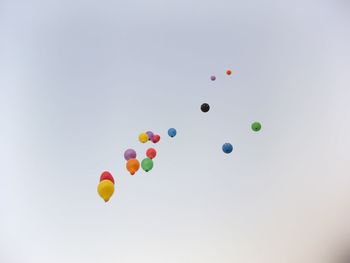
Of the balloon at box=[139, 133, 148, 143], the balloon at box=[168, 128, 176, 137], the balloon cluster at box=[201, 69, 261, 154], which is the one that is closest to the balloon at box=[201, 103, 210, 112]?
the balloon cluster at box=[201, 69, 261, 154]

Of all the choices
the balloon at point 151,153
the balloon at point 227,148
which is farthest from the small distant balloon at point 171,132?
the balloon at point 227,148

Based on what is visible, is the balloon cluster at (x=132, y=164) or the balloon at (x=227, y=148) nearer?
the balloon cluster at (x=132, y=164)

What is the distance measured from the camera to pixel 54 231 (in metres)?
2.00

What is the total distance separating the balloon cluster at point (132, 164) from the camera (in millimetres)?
1633

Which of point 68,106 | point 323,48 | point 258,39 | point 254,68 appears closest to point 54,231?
point 68,106

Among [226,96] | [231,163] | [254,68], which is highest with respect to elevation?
[254,68]

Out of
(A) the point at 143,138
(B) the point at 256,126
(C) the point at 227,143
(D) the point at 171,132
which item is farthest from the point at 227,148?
(A) the point at 143,138

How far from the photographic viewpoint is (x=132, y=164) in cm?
180

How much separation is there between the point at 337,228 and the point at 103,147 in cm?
147

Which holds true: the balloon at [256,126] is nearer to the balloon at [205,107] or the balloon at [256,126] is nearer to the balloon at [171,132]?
the balloon at [205,107]

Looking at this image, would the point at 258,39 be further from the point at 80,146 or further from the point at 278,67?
the point at 80,146

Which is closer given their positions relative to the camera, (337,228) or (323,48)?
(337,228)

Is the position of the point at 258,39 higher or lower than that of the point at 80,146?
higher

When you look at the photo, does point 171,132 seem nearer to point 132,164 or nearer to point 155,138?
point 155,138
